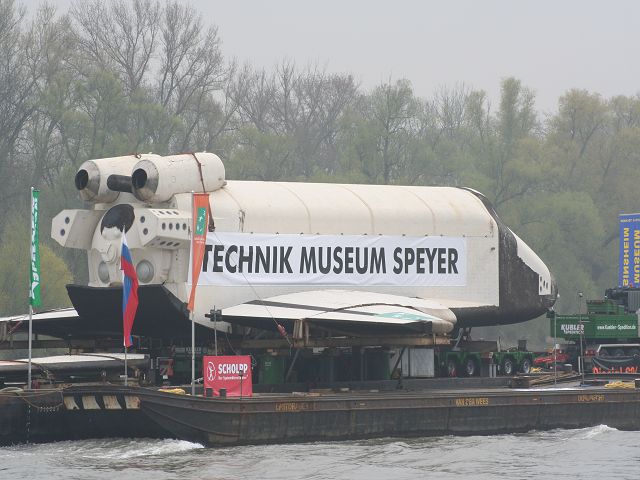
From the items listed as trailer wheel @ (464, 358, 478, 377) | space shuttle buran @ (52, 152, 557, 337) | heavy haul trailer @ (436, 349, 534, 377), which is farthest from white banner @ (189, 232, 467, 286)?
trailer wheel @ (464, 358, 478, 377)

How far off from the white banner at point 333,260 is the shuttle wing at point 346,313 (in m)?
0.78

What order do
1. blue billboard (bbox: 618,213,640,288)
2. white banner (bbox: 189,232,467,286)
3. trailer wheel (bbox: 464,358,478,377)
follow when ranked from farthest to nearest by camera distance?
blue billboard (bbox: 618,213,640,288) < trailer wheel (bbox: 464,358,478,377) < white banner (bbox: 189,232,467,286)

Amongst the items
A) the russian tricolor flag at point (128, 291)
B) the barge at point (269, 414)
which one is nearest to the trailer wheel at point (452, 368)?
the barge at point (269, 414)

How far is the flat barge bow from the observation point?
1316 inches

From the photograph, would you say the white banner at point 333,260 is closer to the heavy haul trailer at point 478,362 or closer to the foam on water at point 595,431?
the heavy haul trailer at point 478,362

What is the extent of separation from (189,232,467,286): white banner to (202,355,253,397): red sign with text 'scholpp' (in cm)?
446

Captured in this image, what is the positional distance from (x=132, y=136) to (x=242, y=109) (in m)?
23.7

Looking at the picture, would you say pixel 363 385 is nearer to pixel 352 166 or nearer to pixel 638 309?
pixel 638 309

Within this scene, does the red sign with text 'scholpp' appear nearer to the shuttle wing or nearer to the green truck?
the shuttle wing

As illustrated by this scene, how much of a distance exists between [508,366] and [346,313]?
1161 cm

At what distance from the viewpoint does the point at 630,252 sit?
67.4m

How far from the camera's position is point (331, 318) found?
118ft

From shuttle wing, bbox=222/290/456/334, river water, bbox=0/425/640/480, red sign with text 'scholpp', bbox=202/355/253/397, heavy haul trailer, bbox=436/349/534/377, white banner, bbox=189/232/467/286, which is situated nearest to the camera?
river water, bbox=0/425/640/480

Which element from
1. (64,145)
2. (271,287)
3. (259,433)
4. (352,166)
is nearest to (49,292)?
(64,145)
